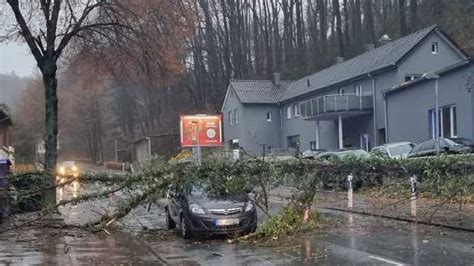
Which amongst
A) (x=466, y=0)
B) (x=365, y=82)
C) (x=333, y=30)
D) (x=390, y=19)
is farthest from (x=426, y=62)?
(x=333, y=30)

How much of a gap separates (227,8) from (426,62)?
110ft

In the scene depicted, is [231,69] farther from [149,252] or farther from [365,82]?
[149,252]

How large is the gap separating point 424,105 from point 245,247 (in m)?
23.6

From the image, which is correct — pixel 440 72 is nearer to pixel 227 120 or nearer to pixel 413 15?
pixel 413 15

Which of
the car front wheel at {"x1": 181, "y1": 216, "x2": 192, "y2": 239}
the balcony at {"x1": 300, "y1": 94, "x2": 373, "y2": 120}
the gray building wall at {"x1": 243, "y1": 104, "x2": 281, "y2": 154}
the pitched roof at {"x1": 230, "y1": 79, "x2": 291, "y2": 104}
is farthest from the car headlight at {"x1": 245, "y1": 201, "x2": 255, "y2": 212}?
the pitched roof at {"x1": 230, "y1": 79, "x2": 291, "y2": 104}

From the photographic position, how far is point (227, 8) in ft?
236

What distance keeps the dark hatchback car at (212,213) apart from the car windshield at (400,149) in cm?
1518

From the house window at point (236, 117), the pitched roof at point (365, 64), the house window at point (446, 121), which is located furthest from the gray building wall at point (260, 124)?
the house window at point (446, 121)

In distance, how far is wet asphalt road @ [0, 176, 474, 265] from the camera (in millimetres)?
11766

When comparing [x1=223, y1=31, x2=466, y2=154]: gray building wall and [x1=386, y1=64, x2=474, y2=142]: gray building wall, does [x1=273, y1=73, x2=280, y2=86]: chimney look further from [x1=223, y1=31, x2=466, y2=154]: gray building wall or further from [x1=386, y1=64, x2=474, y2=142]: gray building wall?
[x1=386, y1=64, x2=474, y2=142]: gray building wall

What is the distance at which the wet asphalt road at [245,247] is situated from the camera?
11.8m

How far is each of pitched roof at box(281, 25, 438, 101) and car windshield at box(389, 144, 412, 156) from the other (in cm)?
1192

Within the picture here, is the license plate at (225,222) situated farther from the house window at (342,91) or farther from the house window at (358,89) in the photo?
the house window at (342,91)

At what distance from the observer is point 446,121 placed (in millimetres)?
33531
